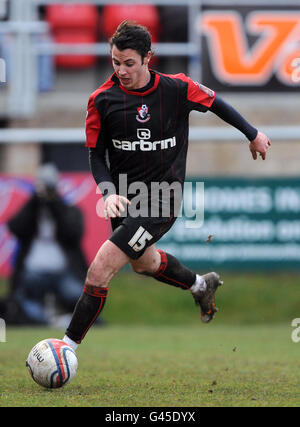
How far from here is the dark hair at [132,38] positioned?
5445 millimetres

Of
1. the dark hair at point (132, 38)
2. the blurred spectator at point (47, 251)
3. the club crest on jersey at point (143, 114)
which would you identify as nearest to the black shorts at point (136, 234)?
the club crest on jersey at point (143, 114)

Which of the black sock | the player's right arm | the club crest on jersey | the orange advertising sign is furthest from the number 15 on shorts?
the orange advertising sign

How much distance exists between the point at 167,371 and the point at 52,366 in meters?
1.34

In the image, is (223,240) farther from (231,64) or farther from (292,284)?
(231,64)

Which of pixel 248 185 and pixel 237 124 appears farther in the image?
pixel 248 185

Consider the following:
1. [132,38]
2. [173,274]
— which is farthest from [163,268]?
[132,38]

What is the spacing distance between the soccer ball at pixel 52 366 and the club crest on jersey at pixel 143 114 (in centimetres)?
166

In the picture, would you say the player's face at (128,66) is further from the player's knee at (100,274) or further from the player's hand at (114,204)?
the player's knee at (100,274)

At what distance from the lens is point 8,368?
6.40 m

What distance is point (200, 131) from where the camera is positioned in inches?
520

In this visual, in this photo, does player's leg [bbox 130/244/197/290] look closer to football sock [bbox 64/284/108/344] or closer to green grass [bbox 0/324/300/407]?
football sock [bbox 64/284/108/344]

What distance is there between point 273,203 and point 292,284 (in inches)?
52.1

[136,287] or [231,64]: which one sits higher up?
[231,64]
